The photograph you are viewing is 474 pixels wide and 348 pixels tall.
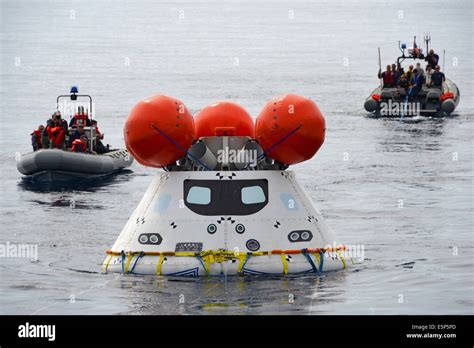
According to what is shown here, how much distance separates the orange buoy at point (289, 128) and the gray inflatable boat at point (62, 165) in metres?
18.7

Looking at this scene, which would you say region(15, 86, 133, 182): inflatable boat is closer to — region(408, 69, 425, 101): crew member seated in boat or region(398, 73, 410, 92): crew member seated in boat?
region(408, 69, 425, 101): crew member seated in boat

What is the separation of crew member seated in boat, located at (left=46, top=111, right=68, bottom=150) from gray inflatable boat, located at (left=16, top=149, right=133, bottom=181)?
0.35 meters

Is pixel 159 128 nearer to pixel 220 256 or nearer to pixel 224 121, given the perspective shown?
pixel 224 121

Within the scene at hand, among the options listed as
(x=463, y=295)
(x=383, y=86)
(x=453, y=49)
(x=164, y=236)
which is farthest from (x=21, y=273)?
(x=453, y=49)

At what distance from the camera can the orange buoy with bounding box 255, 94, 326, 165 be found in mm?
23875

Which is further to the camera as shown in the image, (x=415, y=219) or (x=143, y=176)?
(x=143, y=176)

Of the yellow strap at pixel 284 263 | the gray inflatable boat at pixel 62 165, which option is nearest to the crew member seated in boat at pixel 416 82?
the gray inflatable boat at pixel 62 165

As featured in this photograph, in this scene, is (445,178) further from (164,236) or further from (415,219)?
(164,236)

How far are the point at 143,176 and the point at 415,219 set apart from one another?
12.1m

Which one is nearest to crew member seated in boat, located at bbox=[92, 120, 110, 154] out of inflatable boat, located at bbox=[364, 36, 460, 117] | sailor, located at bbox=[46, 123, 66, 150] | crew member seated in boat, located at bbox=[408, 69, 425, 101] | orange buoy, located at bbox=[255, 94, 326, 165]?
sailor, located at bbox=[46, 123, 66, 150]

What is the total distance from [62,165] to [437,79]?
75.2 ft

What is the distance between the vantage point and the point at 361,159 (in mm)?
48500
